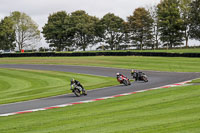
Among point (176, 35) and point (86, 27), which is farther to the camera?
point (86, 27)

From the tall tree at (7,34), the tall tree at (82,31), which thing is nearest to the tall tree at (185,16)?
the tall tree at (82,31)

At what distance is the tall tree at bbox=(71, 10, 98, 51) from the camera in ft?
295

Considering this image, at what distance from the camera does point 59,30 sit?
93625 mm

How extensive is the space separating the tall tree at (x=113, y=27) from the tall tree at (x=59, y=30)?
10819 mm

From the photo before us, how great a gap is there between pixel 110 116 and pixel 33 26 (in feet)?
295

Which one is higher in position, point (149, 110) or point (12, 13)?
point (12, 13)

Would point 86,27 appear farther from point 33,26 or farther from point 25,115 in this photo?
point 25,115

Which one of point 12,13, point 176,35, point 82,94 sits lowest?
point 82,94

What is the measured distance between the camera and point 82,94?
805 inches

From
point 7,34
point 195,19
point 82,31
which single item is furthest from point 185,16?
point 7,34

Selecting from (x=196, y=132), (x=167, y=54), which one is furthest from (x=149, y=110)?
(x=167, y=54)

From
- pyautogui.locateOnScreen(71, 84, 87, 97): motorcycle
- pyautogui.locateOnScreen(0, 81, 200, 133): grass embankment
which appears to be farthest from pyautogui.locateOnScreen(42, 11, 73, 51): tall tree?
pyautogui.locateOnScreen(0, 81, 200, 133): grass embankment

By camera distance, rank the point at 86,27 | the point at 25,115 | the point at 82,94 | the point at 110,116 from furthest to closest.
Answer: 1. the point at 86,27
2. the point at 82,94
3. the point at 25,115
4. the point at 110,116

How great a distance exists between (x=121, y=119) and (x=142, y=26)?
236 ft
